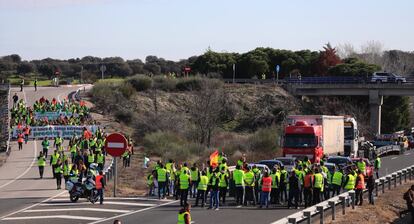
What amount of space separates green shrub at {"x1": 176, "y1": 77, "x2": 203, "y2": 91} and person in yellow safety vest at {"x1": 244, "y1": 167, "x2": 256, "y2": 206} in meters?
61.6

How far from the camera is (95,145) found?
137 ft

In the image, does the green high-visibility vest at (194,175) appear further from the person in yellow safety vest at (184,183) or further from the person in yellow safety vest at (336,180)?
the person in yellow safety vest at (336,180)

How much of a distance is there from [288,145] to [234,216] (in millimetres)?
15845

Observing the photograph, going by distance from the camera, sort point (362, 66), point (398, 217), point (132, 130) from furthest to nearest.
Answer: point (362, 66) → point (132, 130) → point (398, 217)

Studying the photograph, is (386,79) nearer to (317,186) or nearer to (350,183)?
(350,183)

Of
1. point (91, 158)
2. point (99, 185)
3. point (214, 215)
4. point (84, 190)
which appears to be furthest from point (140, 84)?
point (214, 215)

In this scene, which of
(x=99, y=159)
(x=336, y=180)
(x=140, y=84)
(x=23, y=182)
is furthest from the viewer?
(x=140, y=84)

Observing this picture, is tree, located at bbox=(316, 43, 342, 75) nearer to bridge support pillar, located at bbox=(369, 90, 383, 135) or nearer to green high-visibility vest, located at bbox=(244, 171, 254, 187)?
bridge support pillar, located at bbox=(369, 90, 383, 135)

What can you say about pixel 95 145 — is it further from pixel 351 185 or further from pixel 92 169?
pixel 351 185

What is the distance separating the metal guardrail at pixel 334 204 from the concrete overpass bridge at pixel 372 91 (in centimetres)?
4498

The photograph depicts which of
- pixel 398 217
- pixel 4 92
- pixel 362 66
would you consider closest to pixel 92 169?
pixel 398 217

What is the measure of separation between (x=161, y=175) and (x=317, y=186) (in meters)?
6.64

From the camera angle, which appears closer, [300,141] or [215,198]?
[215,198]

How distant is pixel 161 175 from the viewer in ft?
95.8
